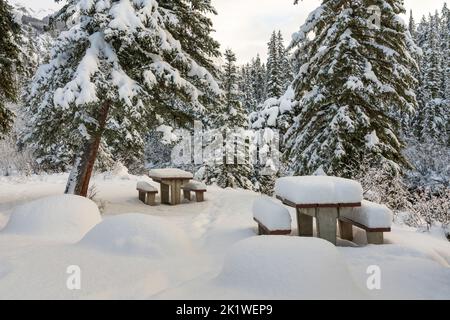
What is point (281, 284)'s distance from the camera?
3244 mm

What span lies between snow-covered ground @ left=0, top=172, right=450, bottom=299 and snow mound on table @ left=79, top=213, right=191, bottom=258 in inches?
0.6

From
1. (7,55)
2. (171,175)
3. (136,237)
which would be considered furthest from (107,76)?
(136,237)

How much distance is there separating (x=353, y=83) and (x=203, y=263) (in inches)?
308

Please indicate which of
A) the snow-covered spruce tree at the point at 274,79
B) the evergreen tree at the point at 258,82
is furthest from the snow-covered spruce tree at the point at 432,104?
the evergreen tree at the point at 258,82

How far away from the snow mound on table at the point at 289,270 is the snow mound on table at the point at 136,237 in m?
1.79

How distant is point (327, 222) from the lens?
6.29 meters

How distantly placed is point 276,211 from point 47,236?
3731 millimetres

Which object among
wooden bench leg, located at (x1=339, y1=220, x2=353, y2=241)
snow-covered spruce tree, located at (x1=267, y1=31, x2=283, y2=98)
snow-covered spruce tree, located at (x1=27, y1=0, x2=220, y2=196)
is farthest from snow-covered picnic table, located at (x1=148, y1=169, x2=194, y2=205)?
snow-covered spruce tree, located at (x1=267, y1=31, x2=283, y2=98)

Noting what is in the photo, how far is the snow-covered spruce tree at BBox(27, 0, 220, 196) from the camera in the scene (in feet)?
28.4

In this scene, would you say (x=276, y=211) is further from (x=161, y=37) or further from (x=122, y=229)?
(x=161, y=37)

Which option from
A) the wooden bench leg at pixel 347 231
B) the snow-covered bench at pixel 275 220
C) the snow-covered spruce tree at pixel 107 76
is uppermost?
the snow-covered spruce tree at pixel 107 76

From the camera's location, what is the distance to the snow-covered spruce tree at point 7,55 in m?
9.23

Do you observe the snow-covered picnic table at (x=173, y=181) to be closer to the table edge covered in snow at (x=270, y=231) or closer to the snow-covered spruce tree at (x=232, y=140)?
the table edge covered in snow at (x=270, y=231)
